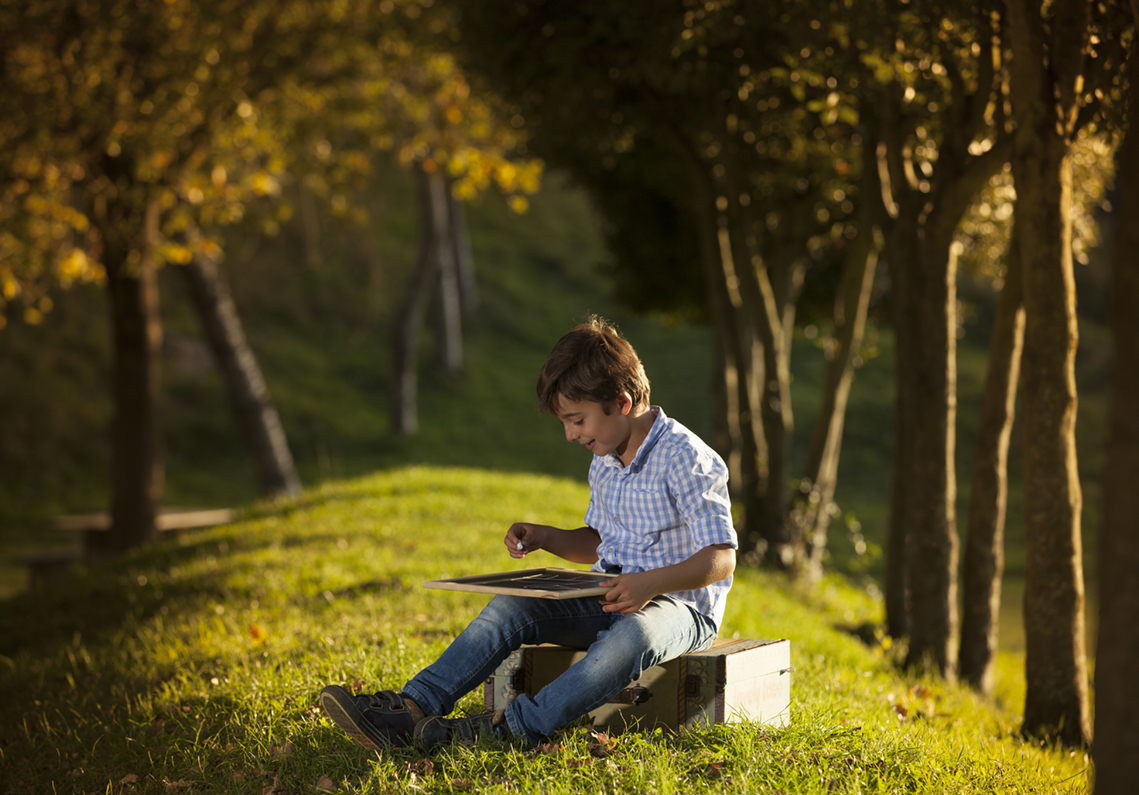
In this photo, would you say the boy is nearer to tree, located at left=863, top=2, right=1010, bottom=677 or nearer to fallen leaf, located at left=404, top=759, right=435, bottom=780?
fallen leaf, located at left=404, top=759, right=435, bottom=780

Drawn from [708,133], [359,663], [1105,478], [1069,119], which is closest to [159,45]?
[708,133]

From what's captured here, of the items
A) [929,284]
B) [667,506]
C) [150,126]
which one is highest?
[150,126]

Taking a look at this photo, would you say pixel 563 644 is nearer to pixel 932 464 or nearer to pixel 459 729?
pixel 459 729

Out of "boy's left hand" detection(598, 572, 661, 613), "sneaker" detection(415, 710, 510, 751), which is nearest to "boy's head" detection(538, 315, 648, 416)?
"boy's left hand" detection(598, 572, 661, 613)

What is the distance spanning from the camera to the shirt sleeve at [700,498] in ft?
11.1

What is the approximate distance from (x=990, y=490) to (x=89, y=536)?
10060 mm

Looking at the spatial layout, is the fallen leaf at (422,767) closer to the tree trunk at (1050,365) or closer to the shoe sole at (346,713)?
the shoe sole at (346,713)

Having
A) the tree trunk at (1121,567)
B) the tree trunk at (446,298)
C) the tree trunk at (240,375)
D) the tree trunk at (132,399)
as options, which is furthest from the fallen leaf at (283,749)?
the tree trunk at (446,298)

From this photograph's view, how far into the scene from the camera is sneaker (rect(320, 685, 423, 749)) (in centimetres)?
339

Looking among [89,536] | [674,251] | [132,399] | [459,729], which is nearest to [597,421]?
[459,729]

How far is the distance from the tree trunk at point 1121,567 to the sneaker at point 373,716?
6.97ft

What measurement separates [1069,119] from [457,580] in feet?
12.3

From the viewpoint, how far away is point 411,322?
21625mm

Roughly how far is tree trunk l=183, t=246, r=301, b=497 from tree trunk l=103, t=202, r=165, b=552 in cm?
145
